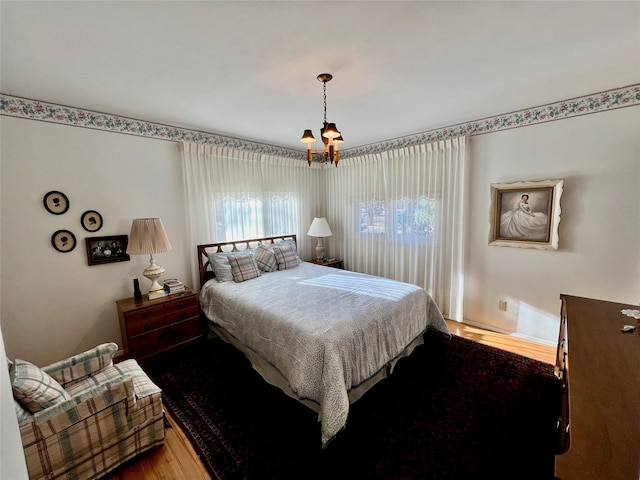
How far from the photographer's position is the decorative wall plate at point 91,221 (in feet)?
8.50

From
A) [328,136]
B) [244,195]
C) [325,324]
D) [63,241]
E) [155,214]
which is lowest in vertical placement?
[325,324]

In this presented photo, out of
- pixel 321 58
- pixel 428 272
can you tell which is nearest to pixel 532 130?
pixel 428 272

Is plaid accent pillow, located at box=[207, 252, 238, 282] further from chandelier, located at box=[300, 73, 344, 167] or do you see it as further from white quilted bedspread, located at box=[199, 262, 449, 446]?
chandelier, located at box=[300, 73, 344, 167]

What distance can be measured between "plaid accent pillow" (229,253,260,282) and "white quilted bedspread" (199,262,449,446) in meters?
0.10

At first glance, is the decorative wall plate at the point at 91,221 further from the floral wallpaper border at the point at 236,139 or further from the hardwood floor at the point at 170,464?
the hardwood floor at the point at 170,464

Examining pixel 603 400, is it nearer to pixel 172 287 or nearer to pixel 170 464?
pixel 170 464

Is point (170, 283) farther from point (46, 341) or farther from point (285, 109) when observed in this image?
point (285, 109)

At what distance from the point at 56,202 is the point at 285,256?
2.43 meters

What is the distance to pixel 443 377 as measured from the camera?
2.39 meters

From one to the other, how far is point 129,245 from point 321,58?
2452 mm

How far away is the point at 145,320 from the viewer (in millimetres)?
2594

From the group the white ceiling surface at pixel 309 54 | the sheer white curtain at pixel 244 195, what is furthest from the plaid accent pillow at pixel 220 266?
the white ceiling surface at pixel 309 54

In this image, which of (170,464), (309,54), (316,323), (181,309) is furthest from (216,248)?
(309,54)

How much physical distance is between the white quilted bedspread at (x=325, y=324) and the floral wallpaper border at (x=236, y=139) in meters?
1.88
